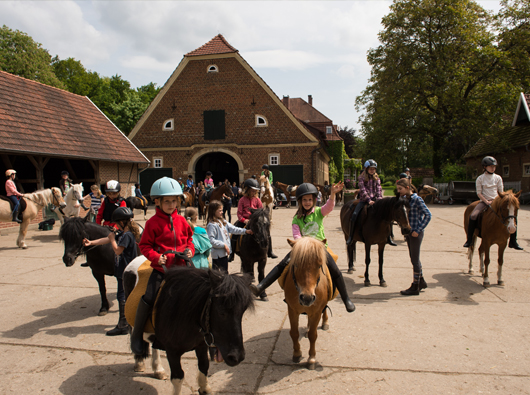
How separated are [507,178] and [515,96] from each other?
19.7ft

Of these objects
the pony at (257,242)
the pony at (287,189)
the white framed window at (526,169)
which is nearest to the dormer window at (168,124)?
the pony at (287,189)

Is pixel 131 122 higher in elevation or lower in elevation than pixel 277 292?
higher

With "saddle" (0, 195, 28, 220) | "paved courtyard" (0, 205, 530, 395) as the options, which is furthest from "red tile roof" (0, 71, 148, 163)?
"paved courtyard" (0, 205, 530, 395)

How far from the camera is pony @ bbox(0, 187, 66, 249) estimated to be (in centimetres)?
1013

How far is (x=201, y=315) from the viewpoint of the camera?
266 cm

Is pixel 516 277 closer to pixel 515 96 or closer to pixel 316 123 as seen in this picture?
pixel 515 96

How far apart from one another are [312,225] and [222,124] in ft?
77.0

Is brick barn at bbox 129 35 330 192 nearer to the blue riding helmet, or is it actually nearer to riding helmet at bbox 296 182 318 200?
riding helmet at bbox 296 182 318 200

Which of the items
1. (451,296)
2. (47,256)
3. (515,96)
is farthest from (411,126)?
(47,256)

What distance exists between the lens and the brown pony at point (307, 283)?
326cm

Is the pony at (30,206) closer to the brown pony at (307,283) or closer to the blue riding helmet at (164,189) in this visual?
the blue riding helmet at (164,189)

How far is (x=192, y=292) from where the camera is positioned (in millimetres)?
2727

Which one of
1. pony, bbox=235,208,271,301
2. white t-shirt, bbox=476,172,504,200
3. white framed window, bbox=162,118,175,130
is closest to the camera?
pony, bbox=235,208,271,301

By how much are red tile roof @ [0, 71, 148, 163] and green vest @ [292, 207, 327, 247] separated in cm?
1229
